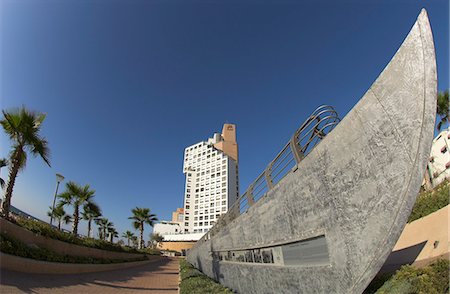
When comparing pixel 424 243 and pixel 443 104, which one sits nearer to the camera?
pixel 424 243

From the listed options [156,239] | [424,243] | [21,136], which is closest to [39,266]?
[21,136]

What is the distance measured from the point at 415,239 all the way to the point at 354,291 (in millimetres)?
5771

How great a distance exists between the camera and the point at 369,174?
152 inches

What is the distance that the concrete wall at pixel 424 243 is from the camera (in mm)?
5619

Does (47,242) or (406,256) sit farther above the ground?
(47,242)

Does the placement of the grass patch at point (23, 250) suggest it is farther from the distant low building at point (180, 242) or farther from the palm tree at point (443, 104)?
the distant low building at point (180, 242)

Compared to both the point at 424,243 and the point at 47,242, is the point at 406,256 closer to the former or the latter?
the point at 424,243

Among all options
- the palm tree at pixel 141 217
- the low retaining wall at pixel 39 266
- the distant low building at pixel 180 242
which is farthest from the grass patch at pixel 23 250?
the distant low building at pixel 180 242

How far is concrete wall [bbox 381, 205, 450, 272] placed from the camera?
562 cm

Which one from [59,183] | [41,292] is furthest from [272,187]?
[59,183]

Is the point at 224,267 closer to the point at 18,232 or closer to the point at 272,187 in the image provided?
the point at 272,187

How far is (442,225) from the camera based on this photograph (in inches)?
276

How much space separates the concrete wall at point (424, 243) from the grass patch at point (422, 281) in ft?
4.36

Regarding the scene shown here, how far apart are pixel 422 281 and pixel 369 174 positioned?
182 cm
